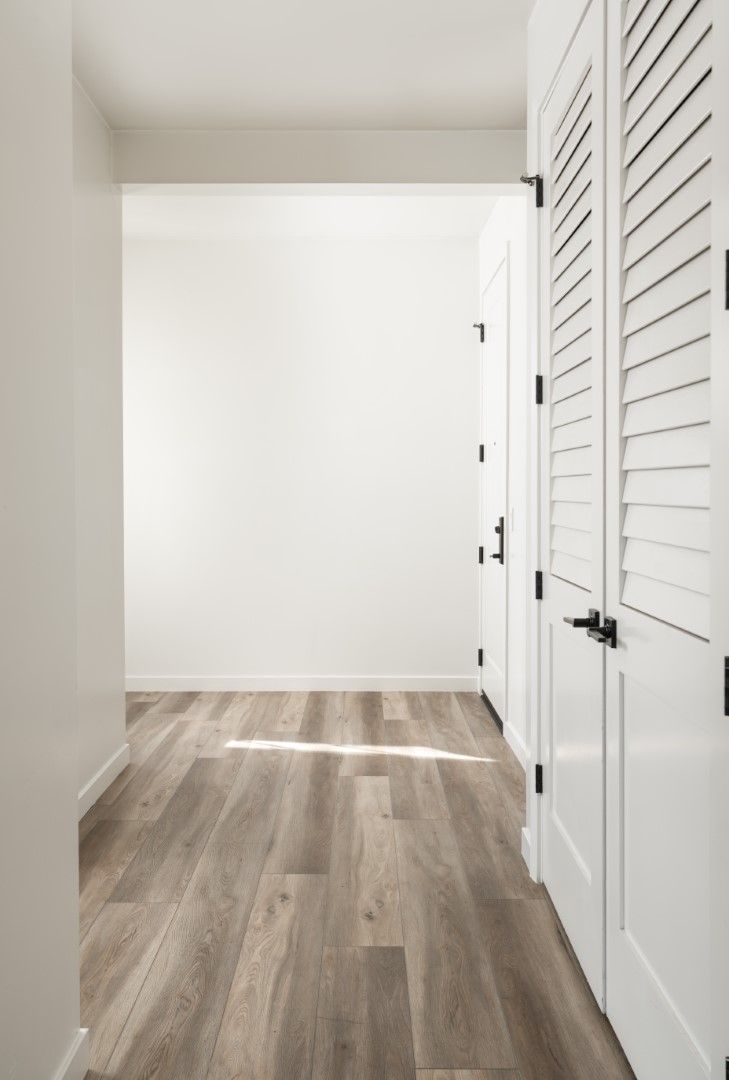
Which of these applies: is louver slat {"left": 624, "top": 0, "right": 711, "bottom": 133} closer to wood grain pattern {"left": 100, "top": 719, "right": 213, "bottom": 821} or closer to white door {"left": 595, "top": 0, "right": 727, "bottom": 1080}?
white door {"left": 595, "top": 0, "right": 727, "bottom": 1080}

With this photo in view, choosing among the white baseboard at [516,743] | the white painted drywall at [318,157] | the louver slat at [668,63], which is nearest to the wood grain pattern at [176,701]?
the white baseboard at [516,743]

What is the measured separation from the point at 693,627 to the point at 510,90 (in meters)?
2.51

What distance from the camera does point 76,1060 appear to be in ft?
5.15

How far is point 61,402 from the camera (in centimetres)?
154

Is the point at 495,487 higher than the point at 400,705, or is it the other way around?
the point at 495,487

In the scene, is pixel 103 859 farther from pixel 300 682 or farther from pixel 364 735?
pixel 300 682

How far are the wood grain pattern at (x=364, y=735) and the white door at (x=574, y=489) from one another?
1245mm

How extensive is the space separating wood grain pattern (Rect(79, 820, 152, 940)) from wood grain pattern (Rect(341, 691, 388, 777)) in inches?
38.8

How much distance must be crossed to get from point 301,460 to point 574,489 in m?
3.05

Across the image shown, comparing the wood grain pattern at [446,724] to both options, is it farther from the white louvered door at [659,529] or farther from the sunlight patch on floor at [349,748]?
the white louvered door at [659,529]

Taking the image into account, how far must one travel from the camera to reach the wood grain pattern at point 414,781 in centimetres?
302

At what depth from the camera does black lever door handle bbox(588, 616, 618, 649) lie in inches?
66.8

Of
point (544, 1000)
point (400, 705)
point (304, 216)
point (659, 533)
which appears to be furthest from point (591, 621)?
point (304, 216)

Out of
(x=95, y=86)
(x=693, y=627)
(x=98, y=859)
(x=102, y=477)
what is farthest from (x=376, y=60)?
(x=98, y=859)
